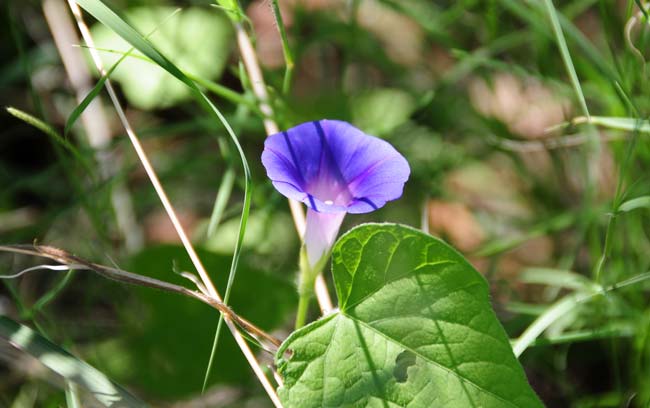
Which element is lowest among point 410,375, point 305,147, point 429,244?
point 410,375

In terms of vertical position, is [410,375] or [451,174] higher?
[410,375]

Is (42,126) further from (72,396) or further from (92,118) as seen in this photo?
(92,118)

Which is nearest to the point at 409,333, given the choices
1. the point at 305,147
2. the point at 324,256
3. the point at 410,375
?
the point at 410,375

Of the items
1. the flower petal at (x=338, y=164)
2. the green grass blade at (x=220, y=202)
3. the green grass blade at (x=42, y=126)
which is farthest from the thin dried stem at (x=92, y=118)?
the flower petal at (x=338, y=164)

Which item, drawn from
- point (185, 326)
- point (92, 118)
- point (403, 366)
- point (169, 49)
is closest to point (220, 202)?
point (185, 326)

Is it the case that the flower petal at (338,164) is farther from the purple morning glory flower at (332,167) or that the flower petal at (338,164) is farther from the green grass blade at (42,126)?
the green grass blade at (42,126)

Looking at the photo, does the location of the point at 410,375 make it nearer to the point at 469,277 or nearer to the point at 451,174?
the point at 469,277

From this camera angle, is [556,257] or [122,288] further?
[556,257]
